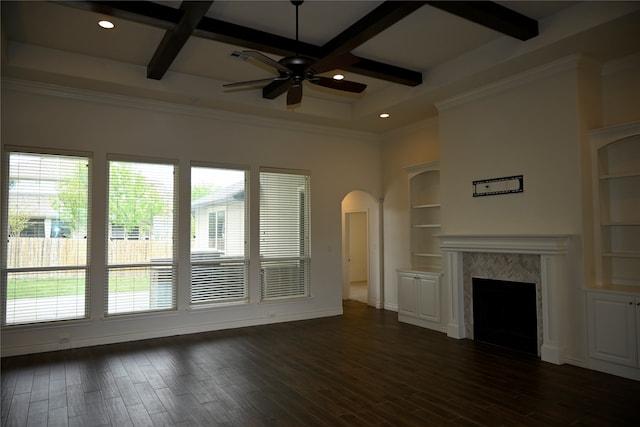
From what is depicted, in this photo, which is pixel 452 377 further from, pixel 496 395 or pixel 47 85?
pixel 47 85

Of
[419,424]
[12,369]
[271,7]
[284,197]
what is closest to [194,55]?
[271,7]

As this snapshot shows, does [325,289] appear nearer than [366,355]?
No

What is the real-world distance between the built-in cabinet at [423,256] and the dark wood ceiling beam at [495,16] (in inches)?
101

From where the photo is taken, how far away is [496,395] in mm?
3795

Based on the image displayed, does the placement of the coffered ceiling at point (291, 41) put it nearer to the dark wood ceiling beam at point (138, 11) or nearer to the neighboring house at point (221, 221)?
the dark wood ceiling beam at point (138, 11)

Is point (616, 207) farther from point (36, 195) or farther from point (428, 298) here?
point (36, 195)

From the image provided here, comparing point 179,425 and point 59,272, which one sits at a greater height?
point 59,272

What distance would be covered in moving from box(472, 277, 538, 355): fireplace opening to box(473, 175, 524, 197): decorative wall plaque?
1.14 meters

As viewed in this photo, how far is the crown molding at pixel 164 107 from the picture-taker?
532 centimetres

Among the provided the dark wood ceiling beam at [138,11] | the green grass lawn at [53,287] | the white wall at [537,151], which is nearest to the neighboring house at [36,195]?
the green grass lawn at [53,287]

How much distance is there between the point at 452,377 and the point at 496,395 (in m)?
0.53

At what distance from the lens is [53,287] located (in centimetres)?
538

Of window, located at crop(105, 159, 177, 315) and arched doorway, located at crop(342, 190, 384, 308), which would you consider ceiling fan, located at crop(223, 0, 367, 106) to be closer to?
window, located at crop(105, 159, 177, 315)

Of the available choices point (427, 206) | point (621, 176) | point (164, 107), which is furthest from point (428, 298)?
point (164, 107)
